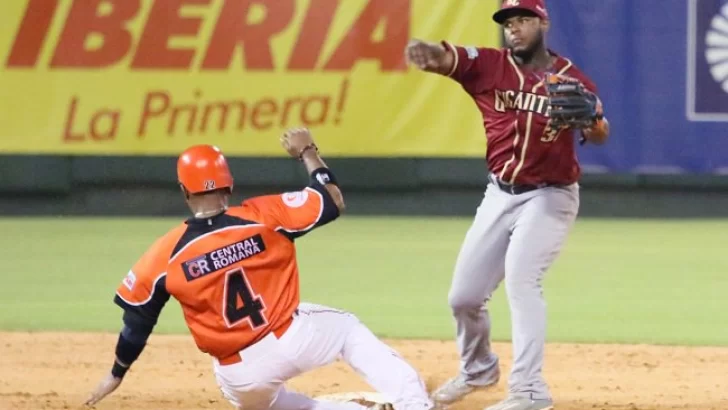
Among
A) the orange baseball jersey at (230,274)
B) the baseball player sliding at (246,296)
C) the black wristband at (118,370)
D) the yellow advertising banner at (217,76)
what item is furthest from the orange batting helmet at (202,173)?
the yellow advertising banner at (217,76)

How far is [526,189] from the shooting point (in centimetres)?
488

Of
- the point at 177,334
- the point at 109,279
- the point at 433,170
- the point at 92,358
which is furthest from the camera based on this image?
the point at 433,170

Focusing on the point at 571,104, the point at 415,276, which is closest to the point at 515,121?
the point at 571,104

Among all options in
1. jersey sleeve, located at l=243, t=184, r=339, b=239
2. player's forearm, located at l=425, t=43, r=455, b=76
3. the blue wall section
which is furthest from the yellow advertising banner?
jersey sleeve, located at l=243, t=184, r=339, b=239

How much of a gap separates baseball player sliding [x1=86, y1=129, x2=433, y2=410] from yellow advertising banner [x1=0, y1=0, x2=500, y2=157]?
6618mm

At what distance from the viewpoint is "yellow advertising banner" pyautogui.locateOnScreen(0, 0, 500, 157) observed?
11.1 m

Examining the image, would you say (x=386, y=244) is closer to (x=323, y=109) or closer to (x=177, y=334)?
(x=323, y=109)

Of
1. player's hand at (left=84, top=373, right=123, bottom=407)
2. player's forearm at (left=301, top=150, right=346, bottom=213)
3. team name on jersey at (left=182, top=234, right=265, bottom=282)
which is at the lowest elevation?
player's hand at (left=84, top=373, right=123, bottom=407)

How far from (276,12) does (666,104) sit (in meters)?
3.40

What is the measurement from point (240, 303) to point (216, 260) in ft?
0.55

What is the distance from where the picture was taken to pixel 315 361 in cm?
442

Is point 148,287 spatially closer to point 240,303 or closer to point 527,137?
point 240,303

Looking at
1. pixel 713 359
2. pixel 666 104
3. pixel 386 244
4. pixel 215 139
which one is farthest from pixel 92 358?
pixel 666 104

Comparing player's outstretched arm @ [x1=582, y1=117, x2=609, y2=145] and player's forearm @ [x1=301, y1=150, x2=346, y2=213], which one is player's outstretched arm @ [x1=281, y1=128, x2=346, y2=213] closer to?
player's forearm @ [x1=301, y1=150, x2=346, y2=213]
